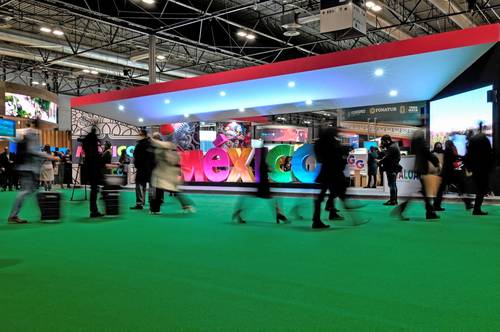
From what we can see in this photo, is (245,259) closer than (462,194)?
Yes

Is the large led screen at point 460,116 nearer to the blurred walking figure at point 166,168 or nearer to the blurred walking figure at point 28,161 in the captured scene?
the blurred walking figure at point 166,168

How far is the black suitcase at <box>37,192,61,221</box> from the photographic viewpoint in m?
7.26

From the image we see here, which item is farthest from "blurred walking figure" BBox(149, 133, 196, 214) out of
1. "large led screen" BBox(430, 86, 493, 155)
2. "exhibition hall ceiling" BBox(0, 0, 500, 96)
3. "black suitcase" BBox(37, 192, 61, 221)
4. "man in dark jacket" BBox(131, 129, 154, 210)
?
"exhibition hall ceiling" BBox(0, 0, 500, 96)

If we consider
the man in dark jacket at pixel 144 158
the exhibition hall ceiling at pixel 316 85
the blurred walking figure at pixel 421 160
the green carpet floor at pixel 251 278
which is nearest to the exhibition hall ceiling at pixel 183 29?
the exhibition hall ceiling at pixel 316 85

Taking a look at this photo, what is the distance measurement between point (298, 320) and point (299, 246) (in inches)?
92.8

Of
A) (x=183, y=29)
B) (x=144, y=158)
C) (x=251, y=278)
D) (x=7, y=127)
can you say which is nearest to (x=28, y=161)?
(x=144, y=158)

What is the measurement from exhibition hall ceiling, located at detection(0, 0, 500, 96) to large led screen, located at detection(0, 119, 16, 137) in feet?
11.1

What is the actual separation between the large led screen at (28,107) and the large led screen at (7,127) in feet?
2.13

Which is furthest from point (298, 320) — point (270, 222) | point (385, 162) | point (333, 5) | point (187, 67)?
point (187, 67)

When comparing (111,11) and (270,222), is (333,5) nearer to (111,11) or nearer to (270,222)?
(270,222)

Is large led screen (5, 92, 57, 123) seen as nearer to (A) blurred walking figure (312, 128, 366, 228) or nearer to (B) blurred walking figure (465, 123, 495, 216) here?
(A) blurred walking figure (312, 128, 366, 228)

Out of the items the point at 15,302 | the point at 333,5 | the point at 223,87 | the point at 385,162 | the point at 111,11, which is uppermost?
the point at 111,11

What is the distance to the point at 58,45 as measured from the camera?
19203mm

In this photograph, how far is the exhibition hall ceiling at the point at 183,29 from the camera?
16.0 meters
